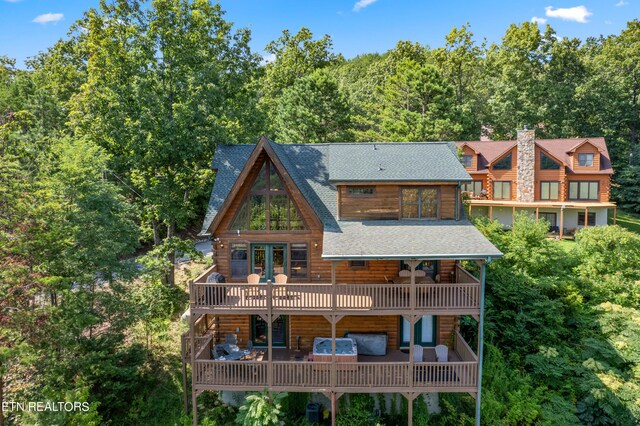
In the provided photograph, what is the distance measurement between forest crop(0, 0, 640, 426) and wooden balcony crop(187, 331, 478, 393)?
64.6 inches

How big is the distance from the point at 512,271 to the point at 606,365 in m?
5.71

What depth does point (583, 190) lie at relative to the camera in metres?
36.0

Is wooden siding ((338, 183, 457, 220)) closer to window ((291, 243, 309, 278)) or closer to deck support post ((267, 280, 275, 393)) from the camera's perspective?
window ((291, 243, 309, 278))

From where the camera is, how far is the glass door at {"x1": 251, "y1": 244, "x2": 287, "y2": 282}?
55.7 feet

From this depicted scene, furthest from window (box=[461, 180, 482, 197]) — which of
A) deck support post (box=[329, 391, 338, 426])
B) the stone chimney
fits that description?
deck support post (box=[329, 391, 338, 426])

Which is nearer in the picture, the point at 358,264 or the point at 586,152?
the point at 358,264

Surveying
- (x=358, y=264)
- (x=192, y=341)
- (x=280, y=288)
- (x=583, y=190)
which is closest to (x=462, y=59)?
(x=583, y=190)

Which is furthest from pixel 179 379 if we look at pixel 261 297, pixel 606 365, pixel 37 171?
pixel 606 365

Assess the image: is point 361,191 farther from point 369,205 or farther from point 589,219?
point 589,219

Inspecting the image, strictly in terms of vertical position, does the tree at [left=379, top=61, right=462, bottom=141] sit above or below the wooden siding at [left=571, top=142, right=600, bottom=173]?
above

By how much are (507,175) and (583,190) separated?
6.47m

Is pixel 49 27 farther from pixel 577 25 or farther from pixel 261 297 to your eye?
pixel 577 25

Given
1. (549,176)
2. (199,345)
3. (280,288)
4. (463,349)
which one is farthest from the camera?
(549,176)

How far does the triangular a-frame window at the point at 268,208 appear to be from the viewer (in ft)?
54.5
